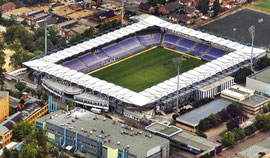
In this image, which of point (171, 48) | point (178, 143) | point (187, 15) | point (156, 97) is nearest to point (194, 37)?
point (171, 48)

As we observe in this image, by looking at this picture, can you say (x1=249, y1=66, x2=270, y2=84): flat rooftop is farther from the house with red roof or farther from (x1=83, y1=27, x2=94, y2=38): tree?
the house with red roof

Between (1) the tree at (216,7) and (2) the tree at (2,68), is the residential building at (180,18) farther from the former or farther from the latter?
(2) the tree at (2,68)

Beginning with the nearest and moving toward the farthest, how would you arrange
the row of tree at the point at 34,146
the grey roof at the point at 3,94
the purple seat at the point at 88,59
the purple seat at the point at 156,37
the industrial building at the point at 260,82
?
the row of tree at the point at 34,146 → the grey roof at the point at 3,94 → the industrial building at the point at 260,82 → the purple seat at the point at 88,59 → the purple seat at the point at 156,37

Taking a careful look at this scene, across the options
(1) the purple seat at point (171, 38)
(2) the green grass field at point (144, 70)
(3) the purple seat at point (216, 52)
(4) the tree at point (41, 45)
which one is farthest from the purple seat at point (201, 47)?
(4) the tree at point (41, 45)

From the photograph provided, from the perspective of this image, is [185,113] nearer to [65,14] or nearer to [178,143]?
[178,143]

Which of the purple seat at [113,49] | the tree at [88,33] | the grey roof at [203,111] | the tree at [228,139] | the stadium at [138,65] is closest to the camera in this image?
the tree at [228,139]

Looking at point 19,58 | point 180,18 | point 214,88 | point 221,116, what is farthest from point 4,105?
point 180,18

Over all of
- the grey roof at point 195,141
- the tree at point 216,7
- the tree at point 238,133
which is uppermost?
the tree at point 216,7
